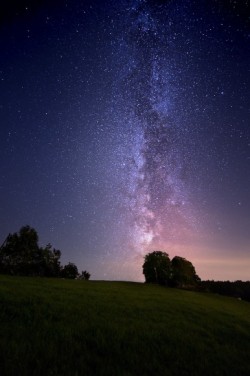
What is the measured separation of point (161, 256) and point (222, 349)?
231 ft

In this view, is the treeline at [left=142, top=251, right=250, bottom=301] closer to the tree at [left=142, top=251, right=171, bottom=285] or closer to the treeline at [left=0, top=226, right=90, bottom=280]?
the tree at [left=142, top=251, right=171, bottom=285]

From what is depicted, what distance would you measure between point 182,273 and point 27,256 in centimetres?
4176

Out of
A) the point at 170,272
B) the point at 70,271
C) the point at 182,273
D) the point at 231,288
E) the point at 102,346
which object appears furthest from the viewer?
the point at 231,288

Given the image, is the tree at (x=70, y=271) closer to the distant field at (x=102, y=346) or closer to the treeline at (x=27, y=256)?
the treeline at (x=27, y=256)

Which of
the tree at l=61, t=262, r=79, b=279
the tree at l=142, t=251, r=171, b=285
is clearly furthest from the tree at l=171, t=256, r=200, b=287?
the tree at l=61, t=262, r=79, b=279

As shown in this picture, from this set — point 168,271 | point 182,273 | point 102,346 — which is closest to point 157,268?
Answer: point 168,271

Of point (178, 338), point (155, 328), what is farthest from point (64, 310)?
point (178, 338)

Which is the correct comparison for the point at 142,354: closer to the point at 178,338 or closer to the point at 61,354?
the point at 61,354

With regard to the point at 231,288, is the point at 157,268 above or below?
below

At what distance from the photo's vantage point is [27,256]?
80562 millimetres

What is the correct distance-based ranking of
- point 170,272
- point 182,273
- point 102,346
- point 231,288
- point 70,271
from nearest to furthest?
point 102,346 → point 182,273 → point 170,272 → point 70,271 → point 231,288

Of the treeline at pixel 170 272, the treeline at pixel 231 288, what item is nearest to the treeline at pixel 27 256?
the treeline at pixel 170 272

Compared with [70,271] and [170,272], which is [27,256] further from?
[170,272]

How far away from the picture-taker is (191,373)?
8812mm
